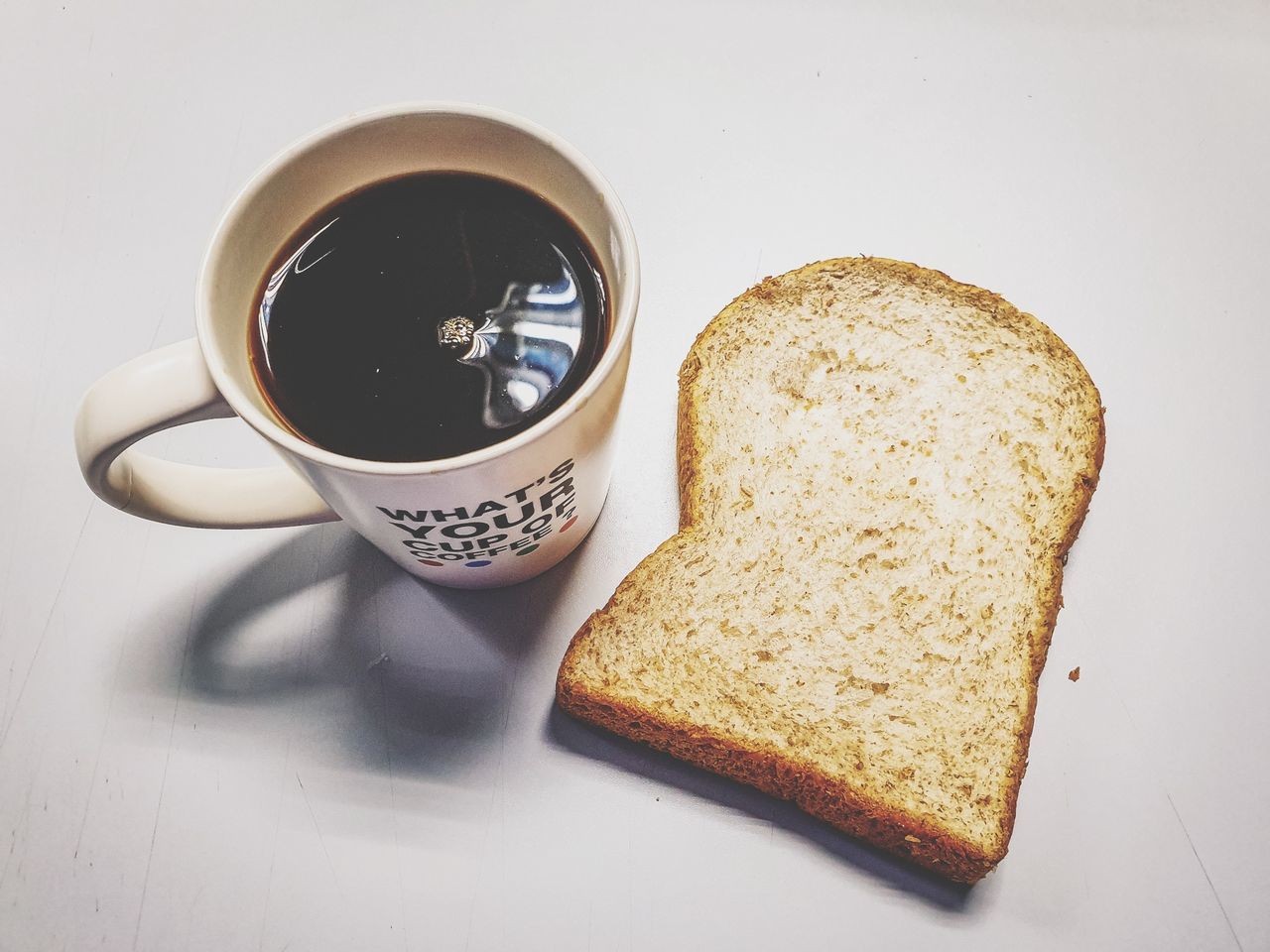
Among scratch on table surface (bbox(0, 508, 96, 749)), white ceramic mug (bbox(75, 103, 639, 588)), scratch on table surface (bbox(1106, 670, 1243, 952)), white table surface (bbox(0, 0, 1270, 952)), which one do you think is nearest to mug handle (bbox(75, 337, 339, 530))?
white ceramic mug (bbox(75, 103, 639, 588))

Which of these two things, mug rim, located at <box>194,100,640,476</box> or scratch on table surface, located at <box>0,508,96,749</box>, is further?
scratch on table surface, located at <box>0,508,96,749</box>

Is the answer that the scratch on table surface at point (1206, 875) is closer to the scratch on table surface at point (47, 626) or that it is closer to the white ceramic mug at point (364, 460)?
the white ceramic mug at point (364, 460)

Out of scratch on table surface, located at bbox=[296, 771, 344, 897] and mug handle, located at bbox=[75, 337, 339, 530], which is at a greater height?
mug handle, located at bbox=[75, 337, 339, 530]

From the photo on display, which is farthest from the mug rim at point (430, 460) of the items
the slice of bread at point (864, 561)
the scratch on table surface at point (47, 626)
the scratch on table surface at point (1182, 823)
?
the scratch on table surface at point (1182, 823)

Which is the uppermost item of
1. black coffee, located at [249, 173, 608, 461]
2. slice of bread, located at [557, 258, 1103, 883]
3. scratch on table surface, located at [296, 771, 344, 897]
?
black coffee, located at [249, 173, 608, 461]

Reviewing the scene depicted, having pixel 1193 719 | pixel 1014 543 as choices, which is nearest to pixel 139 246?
pixel 1014 543

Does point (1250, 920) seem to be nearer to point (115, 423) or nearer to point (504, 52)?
point (115, 423)

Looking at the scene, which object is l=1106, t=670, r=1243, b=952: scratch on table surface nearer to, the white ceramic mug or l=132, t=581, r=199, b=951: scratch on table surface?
the white ceramic mug
